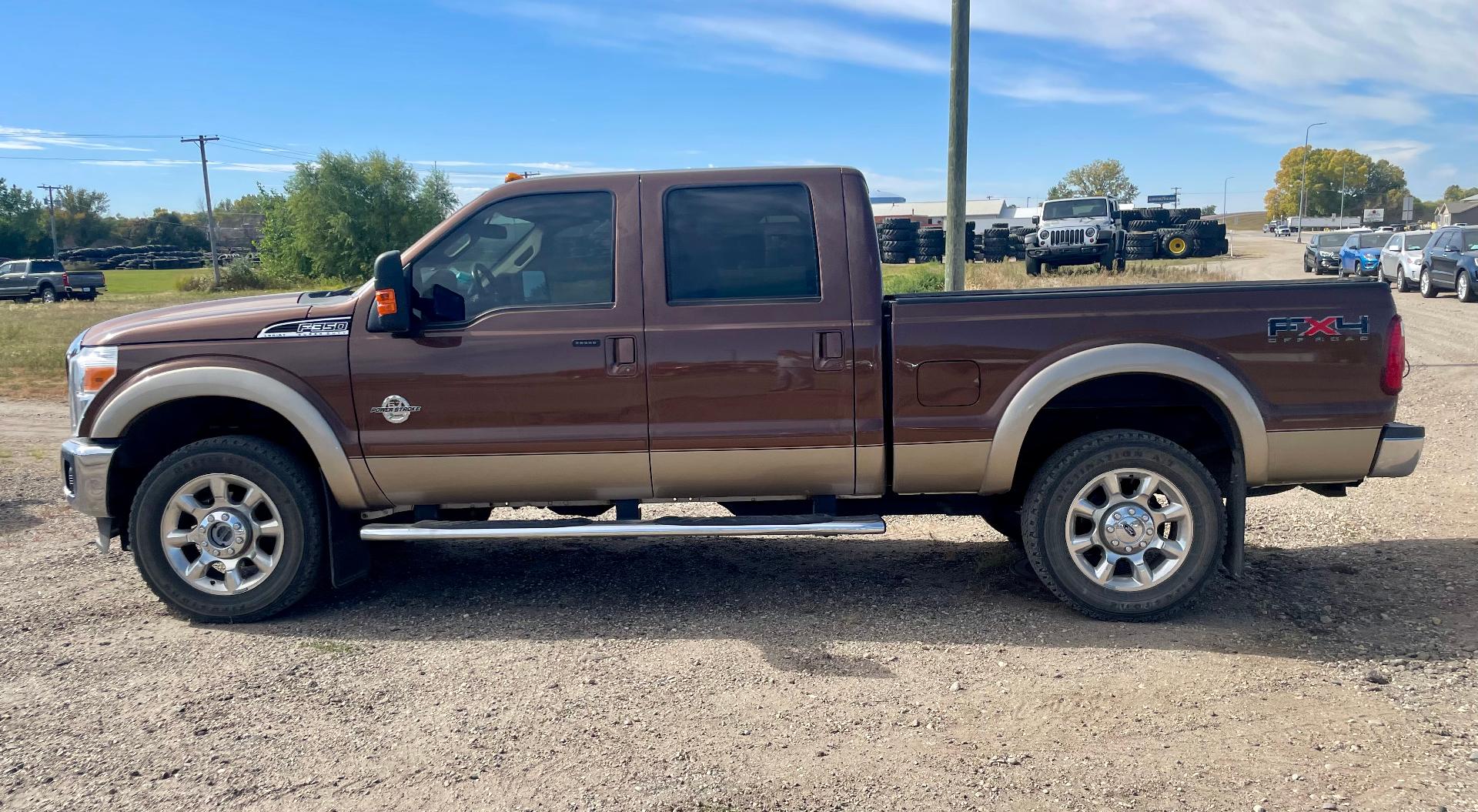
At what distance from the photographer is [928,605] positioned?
5.13 meters

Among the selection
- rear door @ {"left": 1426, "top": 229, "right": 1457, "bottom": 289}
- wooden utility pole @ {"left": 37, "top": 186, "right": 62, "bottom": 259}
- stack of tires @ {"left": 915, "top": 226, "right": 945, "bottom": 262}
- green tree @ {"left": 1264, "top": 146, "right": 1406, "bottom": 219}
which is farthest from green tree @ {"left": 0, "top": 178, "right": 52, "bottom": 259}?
green tree @ {"left": 1264, "top": 146, "right": 1406, "bottom": 219}

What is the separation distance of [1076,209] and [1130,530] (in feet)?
92.6

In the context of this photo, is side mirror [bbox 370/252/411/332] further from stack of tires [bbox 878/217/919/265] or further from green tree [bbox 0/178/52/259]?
green tree [bbox 0/178/52/259]

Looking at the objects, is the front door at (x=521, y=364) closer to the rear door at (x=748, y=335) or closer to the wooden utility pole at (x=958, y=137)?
the rear door at (x=748, y=335)

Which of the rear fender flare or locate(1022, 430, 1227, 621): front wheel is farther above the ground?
the rear fender flare

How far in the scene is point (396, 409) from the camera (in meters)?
4.84

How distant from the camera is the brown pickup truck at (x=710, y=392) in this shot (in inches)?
185

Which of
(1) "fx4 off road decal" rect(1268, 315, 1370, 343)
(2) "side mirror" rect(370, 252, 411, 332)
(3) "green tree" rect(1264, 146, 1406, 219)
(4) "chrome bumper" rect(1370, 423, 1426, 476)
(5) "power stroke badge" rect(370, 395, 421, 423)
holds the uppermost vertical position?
(3) "green tree" rect(1264, 146, 1406, 219)

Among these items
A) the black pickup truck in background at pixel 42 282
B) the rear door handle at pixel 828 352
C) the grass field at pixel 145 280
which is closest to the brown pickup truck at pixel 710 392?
the rear door handle at pixel 828 352

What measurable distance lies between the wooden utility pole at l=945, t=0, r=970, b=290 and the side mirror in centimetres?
669

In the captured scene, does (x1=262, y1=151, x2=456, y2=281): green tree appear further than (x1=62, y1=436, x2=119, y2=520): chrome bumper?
Yes

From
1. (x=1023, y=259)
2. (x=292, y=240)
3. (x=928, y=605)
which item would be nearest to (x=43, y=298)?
(x=292, y=240)

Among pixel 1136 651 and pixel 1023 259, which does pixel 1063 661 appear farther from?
pixel 1023 259

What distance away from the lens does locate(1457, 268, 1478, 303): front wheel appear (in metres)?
23.0
